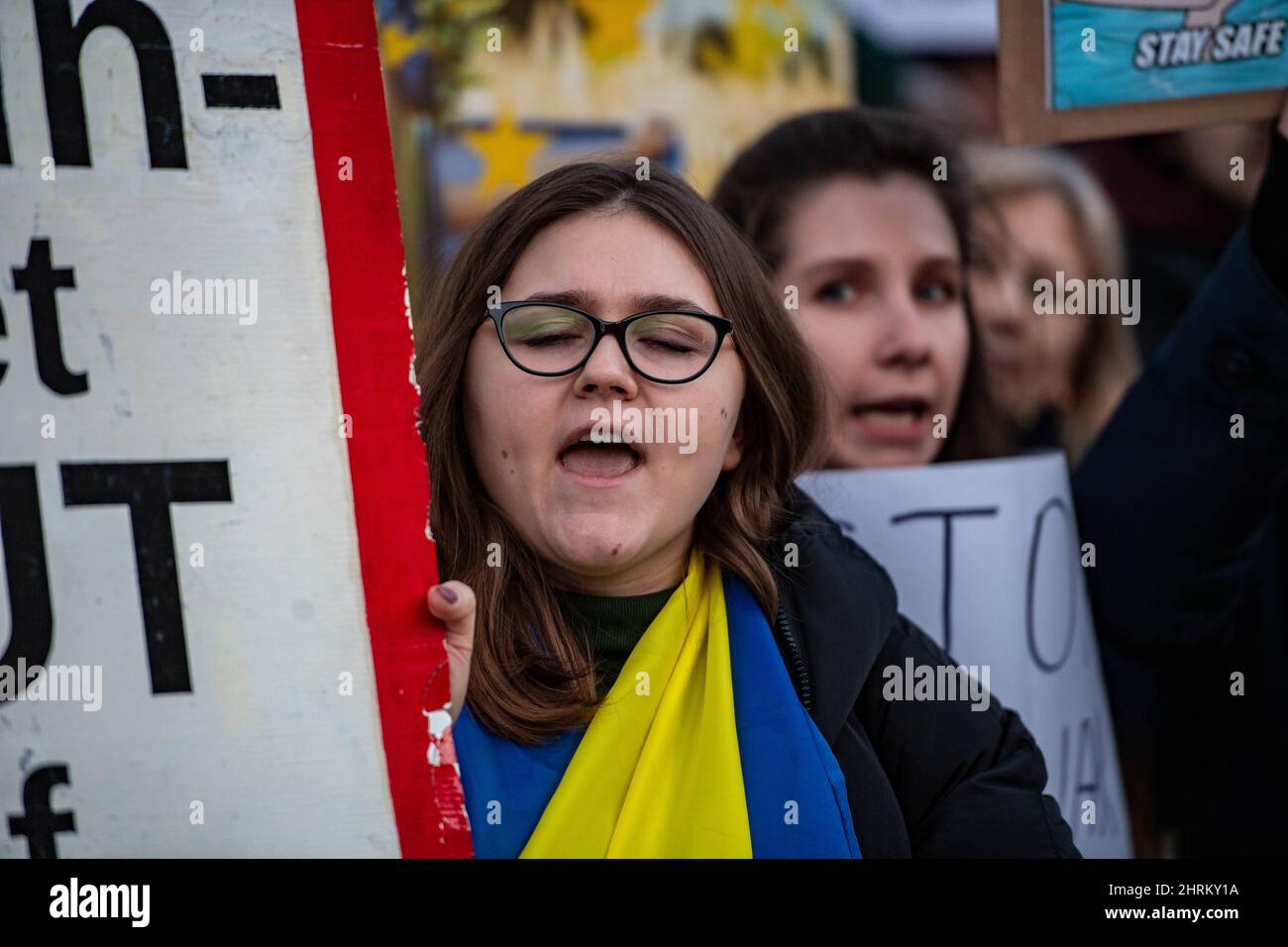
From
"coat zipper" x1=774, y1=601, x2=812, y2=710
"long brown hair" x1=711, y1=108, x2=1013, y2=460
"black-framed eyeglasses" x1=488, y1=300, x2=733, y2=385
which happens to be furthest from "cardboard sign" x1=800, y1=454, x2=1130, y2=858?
"black-framed eyeglasses" x1=488, y1=300, x2=733, y2=385

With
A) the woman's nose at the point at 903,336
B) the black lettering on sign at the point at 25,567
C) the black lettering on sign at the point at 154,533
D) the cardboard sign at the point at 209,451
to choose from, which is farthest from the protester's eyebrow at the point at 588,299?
the woman's nose at the point at 903,336

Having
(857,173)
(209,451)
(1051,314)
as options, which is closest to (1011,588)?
(857,173)

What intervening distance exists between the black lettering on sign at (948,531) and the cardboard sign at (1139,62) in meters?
0.69

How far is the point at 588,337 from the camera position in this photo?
171 centimetres

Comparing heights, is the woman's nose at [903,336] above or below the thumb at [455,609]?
above

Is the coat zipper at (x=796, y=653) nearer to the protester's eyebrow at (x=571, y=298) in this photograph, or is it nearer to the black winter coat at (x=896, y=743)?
the black winter coat at (x=896, y=743)

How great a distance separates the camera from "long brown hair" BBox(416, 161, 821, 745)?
1.74 meters

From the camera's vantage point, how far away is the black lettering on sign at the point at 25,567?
1504 millimetres

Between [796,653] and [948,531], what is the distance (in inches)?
28.1

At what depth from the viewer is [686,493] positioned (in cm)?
178
